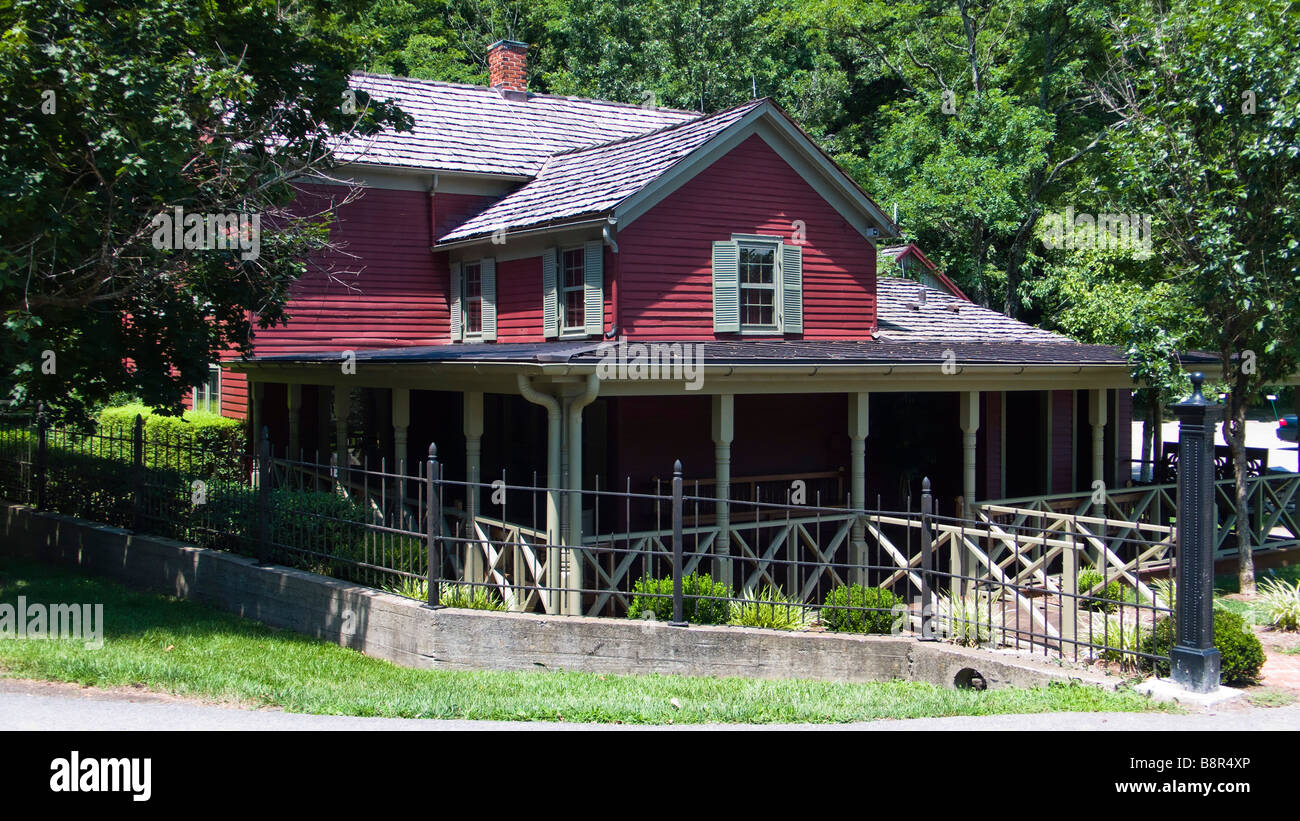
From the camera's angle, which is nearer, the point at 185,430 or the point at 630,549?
the point at 630,549

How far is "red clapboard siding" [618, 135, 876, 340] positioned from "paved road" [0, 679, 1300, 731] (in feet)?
29.7

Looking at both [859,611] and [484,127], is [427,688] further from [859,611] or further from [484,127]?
[484,127]

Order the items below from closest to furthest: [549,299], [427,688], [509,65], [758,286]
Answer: [427,688] < [758,286] < [549,299] < [509,65]

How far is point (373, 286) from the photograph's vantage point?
19.8 m

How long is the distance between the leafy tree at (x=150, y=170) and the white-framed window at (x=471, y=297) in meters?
5.16

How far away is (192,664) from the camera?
9375mm

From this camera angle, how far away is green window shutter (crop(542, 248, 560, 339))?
1708 cm

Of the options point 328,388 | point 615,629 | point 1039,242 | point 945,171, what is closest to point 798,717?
point 615,629

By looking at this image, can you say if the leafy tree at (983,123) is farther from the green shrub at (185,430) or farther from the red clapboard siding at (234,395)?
the green shrub at (185,430)

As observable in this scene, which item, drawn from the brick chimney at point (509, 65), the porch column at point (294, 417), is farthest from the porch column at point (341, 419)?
the brick chimney at point (509, 65)

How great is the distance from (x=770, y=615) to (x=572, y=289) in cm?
773

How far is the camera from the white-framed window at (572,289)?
659 inches

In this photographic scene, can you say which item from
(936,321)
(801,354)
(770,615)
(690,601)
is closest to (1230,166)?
(801,354)

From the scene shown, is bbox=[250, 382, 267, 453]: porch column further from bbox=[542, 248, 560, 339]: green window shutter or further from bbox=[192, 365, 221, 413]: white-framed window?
bbox=[542, 248, 560, 339]: green window shutter
